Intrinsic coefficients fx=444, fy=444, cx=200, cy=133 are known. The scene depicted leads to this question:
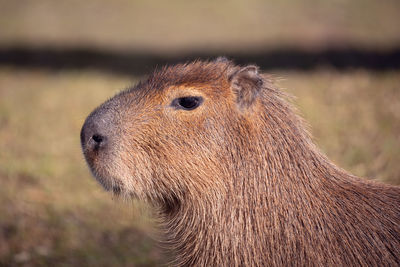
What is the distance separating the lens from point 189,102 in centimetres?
209

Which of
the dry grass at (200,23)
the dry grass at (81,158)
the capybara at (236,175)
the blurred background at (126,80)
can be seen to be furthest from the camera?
the dry grass at (200,23)

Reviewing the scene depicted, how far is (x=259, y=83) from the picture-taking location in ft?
6.84

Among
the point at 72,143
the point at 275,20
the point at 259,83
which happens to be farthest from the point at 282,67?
the point at 259,83

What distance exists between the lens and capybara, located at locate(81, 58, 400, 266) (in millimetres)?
1963

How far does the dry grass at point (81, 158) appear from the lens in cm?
317

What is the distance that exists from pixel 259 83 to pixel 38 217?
2326 mm

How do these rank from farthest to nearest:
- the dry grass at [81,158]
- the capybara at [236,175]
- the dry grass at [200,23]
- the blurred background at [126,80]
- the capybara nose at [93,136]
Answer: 1. the dry grass at [200,23]
2. the blurred background at [126,80]
3. the dry grass at [81,158]
4. the capybara nose at [93,136]
5. the capybara at [236,175]

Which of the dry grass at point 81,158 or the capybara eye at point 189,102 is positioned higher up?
the dry grass at point 81,158

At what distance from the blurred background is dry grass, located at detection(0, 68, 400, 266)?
0.01 meters

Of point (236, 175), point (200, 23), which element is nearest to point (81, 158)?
point (236, 175)

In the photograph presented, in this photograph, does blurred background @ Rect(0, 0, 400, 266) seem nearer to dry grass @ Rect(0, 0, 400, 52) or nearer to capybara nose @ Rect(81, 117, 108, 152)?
dry grass @ Rect(0, 0, 400, 52)

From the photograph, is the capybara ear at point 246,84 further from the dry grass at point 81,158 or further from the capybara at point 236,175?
the dry grass at point 81,158

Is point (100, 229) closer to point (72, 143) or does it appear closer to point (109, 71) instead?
point (72, 143)

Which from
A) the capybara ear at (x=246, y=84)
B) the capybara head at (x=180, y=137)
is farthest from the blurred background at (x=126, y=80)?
the capybara ear at (x=246, y=84)
